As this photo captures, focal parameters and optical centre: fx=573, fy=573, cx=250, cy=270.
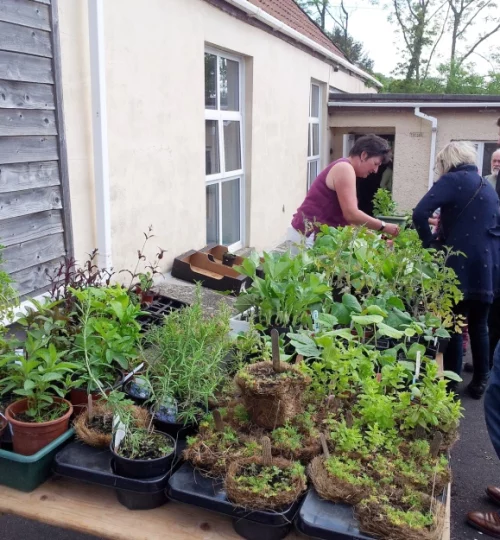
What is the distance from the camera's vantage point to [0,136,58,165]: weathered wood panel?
3.28 metres

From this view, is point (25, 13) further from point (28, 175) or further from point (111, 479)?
point (111, 479)

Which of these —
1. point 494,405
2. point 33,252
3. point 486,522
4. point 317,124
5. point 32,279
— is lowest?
point 486,522

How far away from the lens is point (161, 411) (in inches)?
76.8

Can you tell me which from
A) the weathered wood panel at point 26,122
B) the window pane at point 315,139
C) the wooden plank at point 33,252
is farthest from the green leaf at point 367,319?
the window pane at point 315,139

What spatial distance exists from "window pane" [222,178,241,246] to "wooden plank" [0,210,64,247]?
3.14 metres

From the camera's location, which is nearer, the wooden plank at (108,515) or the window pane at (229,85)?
the wooden plank at (108,515)

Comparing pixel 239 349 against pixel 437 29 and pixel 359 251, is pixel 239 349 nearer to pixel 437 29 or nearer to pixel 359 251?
pixel 359 251

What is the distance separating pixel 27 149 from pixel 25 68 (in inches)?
18.3

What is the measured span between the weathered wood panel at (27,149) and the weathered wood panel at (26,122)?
0.13 feet

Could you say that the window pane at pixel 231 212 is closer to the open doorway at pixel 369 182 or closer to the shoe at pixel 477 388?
the shoe at pixel 477 388

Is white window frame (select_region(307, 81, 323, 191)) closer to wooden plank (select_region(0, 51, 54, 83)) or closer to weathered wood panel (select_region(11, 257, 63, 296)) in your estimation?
wooden plank (select_region(0, 51, 54, 83))

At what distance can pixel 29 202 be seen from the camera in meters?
3.49

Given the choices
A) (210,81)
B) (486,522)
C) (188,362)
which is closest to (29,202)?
(188,362)

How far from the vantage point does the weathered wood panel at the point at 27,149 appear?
10.8 feet
